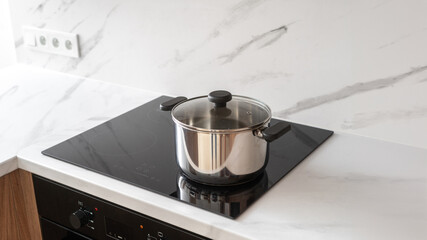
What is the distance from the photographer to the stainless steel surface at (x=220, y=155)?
113cm

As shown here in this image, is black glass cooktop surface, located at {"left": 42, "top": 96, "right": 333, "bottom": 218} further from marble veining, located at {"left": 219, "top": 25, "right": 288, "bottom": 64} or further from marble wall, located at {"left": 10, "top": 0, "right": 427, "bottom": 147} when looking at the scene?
marble veining, located at {"left": 219, "top": 25, "right": 288, "bottom": 64}

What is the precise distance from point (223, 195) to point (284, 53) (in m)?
0.54

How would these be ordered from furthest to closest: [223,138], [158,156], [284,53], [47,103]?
[47,103]
[284,53]
[158,156]
[223,138]

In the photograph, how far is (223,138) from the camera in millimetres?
1128

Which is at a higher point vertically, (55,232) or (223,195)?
(223,195)

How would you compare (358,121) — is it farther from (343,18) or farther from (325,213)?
(325,213)

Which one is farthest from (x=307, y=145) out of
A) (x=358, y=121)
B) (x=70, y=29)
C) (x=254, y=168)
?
(x=70, y=29)

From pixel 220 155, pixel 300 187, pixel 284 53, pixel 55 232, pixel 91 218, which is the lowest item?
pixel 55 232

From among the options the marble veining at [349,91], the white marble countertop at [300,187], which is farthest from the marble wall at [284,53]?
the white marble countertop at [300,187]

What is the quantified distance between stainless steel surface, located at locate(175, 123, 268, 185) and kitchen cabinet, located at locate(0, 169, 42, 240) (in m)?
0.49

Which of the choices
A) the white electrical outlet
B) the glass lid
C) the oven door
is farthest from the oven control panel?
the white electrical outlet

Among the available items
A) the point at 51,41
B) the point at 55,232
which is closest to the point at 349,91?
the point at 55,232

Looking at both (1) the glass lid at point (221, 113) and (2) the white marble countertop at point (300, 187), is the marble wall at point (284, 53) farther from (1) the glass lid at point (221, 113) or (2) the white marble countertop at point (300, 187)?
(1) the glass lid at point (221, 113)

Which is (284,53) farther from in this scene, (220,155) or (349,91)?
(220,155)
